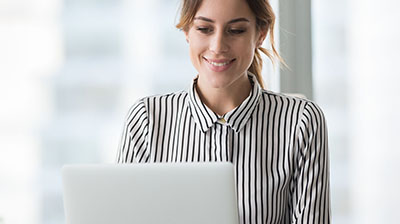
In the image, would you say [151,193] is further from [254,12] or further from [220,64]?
[254,12]

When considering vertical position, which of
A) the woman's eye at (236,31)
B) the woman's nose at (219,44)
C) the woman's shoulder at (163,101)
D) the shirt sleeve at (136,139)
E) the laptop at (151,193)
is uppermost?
the woman's eye at (236,31)

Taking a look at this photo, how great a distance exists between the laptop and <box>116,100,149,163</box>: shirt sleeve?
1.55ft

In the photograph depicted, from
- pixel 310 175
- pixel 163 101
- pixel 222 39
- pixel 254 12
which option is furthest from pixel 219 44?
pixel 310 175

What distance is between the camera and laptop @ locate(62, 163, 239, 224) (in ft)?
2.86

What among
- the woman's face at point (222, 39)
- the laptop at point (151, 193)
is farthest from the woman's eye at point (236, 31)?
the laptop at point (151, 193)

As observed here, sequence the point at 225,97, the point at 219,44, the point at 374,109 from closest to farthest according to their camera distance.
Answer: the point at 219,44, the point at 225,97, the point at 374,109

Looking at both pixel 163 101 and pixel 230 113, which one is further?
pixel 163 101

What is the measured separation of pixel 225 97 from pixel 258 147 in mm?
157

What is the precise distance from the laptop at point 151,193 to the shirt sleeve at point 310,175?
48cm

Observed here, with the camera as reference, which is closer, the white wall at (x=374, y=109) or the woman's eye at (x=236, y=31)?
the woman's eye at (x=236, y=31)

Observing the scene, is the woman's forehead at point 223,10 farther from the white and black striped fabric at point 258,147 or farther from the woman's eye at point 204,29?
→ the white and black striped fabric at point 258,147

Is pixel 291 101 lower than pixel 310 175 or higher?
higher

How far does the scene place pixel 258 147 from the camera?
1335 millimetres

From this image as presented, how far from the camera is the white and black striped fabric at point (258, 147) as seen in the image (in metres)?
1.31
